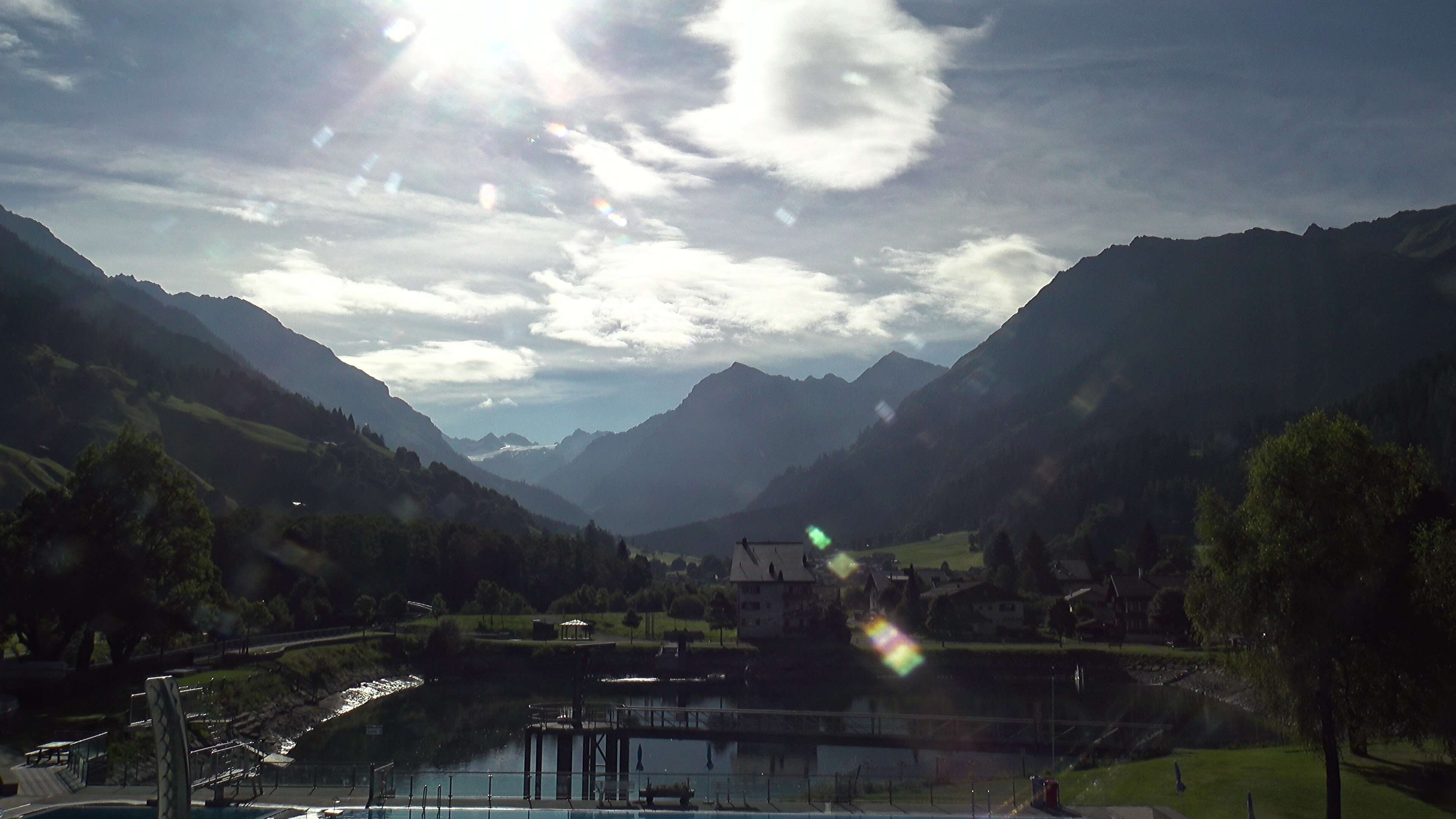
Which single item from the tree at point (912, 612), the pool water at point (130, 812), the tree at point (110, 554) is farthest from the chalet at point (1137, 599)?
the pool water at point (130, 812)

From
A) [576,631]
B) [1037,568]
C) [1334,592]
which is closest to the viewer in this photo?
[1334,592]

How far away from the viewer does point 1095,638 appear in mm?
95812

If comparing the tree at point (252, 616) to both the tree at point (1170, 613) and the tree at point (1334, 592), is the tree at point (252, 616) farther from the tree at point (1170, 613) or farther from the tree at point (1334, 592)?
the tree at point (1170, 613)

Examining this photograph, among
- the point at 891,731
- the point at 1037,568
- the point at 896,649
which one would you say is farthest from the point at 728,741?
the point at 1037,568

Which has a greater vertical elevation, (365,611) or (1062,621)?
(365,611)

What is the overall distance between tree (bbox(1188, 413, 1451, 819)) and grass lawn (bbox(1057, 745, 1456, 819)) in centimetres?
218

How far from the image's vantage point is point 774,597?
9369 centimetres

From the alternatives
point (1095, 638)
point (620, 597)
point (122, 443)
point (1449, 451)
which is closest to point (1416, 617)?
point (122, 443)

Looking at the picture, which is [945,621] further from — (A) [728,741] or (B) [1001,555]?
(B) [1001,555]

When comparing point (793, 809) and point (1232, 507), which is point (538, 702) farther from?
point (1232, 507)

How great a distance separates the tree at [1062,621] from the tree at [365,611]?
216ft

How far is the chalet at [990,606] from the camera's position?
318 ft

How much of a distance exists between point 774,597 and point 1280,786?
6486 centimetres

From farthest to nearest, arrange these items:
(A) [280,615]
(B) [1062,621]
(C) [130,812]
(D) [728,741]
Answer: (B) [1062,621]
(A) [280,615]
(D) [728,741]
(C) [130,812]
